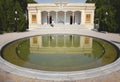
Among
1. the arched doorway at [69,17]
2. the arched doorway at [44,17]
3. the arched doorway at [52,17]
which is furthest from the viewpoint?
the arched doorway at [69,17]

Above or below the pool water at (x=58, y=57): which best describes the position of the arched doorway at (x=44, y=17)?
above

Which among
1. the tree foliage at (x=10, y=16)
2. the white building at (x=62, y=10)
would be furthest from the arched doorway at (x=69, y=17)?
the tree foliage at (x=10, y=16)

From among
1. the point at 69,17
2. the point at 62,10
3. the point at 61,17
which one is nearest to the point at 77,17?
the point at 69,17

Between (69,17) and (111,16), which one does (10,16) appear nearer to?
(69,17)

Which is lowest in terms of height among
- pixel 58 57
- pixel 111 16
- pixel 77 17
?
pixel 58 57

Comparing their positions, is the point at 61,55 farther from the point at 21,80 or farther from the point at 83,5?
the point at 83,5

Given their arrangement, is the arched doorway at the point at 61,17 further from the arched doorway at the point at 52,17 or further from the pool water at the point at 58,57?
the pool water at the point at 58,57

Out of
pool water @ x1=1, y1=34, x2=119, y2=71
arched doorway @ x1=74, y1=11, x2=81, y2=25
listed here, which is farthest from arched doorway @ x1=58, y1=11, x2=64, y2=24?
pool water @ x1=1, y1=34, x2=119, y2=71

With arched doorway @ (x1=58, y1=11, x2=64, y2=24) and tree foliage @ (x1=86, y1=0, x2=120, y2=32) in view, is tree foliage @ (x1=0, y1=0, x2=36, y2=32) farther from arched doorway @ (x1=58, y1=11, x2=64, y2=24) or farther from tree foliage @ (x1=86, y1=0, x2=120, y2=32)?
tree foliage @ (x1=86, y1=0, x2=120, y2=32)

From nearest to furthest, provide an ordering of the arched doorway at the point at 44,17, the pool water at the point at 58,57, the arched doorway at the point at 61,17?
the pool water at the point at 58,57 → the arched doorway at the point at 44,17 → the arched doorway at the point at 61,17

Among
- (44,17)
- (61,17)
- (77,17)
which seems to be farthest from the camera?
(61,17)

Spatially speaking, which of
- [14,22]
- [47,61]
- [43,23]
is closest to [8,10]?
[14,22]

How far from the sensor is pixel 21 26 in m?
29.2

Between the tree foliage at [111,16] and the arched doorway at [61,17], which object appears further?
the arched doorway at [61,17]
